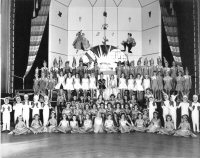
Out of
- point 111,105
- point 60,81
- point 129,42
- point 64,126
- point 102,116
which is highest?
point 129,42

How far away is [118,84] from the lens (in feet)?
33.9

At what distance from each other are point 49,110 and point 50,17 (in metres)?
5.08

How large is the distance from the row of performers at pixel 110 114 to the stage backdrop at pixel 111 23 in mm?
4941

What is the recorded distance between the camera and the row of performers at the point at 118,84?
31.3ft

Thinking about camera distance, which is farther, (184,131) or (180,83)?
(180,83)

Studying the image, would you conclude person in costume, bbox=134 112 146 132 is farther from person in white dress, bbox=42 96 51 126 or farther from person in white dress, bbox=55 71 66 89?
person in white dress, bbox=55 71 66 89

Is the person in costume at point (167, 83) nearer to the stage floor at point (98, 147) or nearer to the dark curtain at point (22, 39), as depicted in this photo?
the stage floor at point (98, 147)

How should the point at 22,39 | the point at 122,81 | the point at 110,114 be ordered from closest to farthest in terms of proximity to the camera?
1. the point at 110,114
2. the point at 122,81
3. the point at 22,39

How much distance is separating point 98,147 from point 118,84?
502 cm

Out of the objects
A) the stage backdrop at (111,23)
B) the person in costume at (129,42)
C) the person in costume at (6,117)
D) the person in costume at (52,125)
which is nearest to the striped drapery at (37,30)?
the stage backdrop at (111,23)

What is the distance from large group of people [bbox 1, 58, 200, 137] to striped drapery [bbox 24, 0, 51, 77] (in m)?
1.67

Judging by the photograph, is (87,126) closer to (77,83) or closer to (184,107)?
(77,83)

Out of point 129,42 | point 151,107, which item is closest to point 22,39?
point 129,42

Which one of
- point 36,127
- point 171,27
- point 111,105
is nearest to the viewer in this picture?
point 36,127
